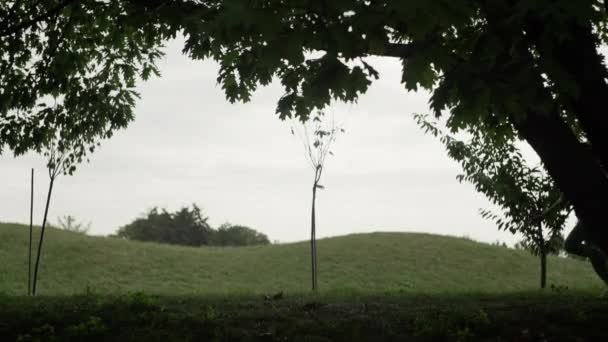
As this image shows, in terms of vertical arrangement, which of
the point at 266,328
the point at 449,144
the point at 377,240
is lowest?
the point at 266,328

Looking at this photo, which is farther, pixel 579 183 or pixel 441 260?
pixel 441 260

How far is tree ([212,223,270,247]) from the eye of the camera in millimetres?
52625

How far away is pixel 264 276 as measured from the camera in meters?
24.2

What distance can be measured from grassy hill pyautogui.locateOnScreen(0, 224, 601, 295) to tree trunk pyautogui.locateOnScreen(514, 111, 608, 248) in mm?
14770

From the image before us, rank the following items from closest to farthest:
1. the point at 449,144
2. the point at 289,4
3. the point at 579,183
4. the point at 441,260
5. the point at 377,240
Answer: the point at 289,4
the point at 579,183
the point at 449,144
the point at 441,260
the point at 377,240

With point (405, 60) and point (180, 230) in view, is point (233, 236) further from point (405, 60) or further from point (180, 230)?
point (405, 60)

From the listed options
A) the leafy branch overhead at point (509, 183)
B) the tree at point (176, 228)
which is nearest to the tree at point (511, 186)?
the leafy branch overhead at point (509, 183)

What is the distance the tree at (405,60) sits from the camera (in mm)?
3230

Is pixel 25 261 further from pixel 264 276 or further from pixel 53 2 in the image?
pixel 53 2

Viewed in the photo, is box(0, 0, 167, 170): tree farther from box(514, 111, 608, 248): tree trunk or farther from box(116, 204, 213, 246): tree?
box(116, 204, 213, 246): tree

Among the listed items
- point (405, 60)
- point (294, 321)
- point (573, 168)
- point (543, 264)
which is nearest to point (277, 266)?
point (543, 264)

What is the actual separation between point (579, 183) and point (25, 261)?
2518 centimetres

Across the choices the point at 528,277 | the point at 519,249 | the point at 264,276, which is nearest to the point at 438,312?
the point at 264,276

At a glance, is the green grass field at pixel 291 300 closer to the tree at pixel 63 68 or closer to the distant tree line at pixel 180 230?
the tree at pixel 63 68
